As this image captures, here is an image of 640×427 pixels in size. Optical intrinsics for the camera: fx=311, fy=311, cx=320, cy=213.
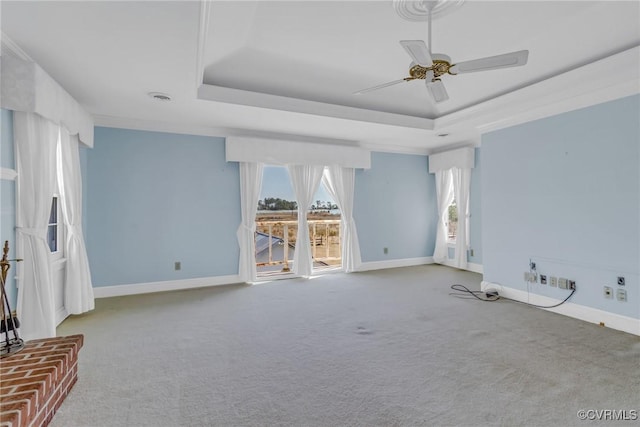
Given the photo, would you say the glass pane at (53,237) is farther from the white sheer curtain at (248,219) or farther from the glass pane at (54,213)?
the white sheer curtain at (248,219)

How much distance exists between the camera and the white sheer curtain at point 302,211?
16.5ft

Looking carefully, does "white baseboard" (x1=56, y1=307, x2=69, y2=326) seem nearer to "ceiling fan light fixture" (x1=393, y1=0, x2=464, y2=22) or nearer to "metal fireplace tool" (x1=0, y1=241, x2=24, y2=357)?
"metal fireplace tool" (x1=0, y1=241, x2=24, y2=357)

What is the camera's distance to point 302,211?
507 centimetres

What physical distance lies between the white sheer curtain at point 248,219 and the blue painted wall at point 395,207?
6.15 feet

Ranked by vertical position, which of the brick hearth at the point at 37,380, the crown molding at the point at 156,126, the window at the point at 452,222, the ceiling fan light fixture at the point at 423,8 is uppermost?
the ceiling fan light fixture at the point at 423,8

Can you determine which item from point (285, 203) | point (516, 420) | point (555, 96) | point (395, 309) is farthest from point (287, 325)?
point (555, 96)

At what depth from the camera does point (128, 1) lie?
176 cm

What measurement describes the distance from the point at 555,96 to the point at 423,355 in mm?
3037

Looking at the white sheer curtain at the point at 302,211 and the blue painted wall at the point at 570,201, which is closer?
the blue painted wall at the point at 570,201

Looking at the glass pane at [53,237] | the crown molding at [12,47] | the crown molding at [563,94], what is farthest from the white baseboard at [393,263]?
the crown molding at [12,47]

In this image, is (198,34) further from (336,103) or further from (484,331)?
(484,331)

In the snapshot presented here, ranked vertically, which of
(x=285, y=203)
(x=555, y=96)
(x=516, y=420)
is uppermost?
(x=555, y=96)

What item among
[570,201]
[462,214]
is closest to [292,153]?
[462,214]

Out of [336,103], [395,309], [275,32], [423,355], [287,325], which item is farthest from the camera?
[336,103]
